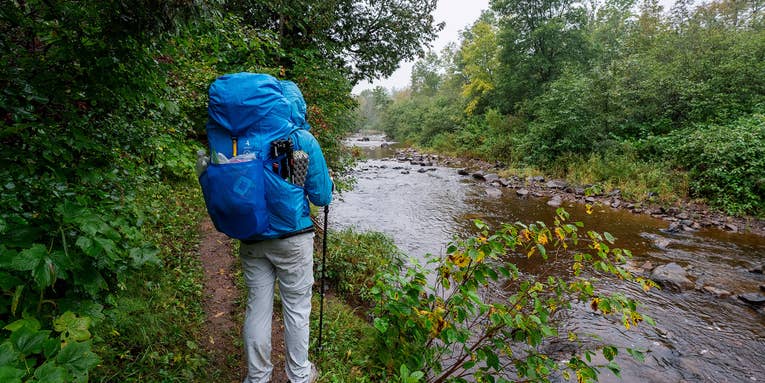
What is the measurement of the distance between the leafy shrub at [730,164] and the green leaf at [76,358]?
43.4ft

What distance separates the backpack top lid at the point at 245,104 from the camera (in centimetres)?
195

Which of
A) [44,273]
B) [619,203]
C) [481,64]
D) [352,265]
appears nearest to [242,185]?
[44,273]

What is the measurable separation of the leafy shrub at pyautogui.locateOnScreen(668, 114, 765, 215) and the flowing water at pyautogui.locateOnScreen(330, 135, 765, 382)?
2171mm

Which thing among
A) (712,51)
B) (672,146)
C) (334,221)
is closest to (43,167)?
(334,221)

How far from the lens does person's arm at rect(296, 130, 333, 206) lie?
6.97ft

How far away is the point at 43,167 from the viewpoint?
1.61 metres

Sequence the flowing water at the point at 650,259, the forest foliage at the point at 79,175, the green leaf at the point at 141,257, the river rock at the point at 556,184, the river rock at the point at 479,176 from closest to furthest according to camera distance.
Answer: the forest foliage at the point at 79,175 < the green leaf at the point at 141,257 < the flowing water at the point at 650,259 < the river rock at the point at 556,184 < the river rock at the point at 479,176

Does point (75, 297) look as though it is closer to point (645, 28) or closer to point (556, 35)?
point (556, 35)

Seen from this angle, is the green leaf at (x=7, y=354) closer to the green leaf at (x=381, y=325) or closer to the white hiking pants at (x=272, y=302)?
the white hiking pants at (x=272, y=302)

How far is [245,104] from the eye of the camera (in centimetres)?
194

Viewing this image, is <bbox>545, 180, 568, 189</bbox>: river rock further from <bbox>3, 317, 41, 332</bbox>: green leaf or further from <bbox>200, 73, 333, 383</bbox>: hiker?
<bbox>3, 317, 41, 332</bbox>: green leaf

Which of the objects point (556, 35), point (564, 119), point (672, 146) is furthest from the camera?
point (556, 35)

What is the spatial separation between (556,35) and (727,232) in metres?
16.1

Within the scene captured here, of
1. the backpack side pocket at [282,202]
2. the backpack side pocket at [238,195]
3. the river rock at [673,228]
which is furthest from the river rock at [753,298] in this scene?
the backpack side pocket at [238,195]
